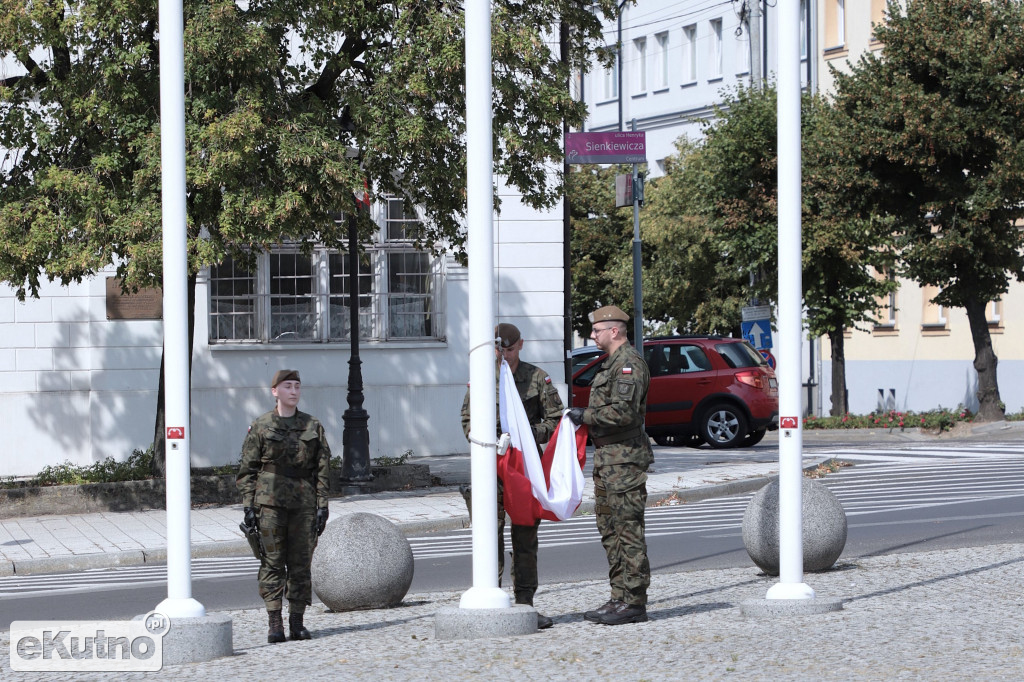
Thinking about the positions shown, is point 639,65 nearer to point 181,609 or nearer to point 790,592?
point 790,592

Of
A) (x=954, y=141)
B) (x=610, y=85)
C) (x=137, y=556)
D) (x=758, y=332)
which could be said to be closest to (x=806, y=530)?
(x=137, y=556)

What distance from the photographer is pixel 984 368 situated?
31.5 meters

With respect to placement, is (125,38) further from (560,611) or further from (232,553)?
(560,611)

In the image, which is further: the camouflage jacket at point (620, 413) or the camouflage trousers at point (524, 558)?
the camouflage trousers at point (524, 558)

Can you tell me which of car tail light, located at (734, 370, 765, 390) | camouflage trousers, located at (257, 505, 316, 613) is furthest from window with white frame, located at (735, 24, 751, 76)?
camouflage trousers, located at (257, 505, 316, 613)

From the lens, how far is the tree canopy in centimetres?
1600

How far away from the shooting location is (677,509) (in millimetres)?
17375

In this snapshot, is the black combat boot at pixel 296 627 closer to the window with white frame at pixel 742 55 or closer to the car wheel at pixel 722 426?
the car wheel at pixel 722 426

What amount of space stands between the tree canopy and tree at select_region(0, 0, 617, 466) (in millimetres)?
23

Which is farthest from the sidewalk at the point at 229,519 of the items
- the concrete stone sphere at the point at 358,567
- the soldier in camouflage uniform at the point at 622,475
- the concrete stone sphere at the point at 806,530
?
the soldier in camouflage uniform at the point at 622,475

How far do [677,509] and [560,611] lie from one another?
7.84 meters

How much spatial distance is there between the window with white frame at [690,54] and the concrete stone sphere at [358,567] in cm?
4678

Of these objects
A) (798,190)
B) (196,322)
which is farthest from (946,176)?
(798,190)

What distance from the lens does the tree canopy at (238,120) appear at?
16.0 metres
